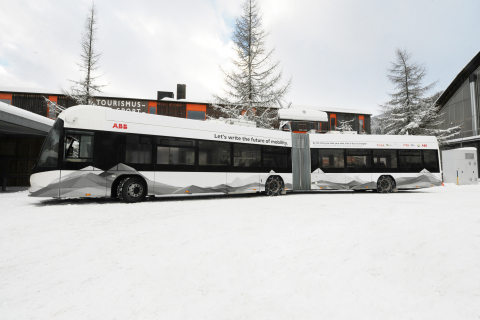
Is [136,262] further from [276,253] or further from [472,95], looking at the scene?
[472,95]

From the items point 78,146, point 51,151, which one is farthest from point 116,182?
point 51,151

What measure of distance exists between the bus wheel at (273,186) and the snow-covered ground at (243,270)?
265 inches

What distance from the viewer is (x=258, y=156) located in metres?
12.0

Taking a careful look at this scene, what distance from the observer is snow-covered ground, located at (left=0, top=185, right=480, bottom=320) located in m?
2.41

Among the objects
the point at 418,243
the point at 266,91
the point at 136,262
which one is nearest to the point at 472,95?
the point at 266,91

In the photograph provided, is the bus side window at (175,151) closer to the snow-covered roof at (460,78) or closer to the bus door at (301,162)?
the bus door at (301,162)

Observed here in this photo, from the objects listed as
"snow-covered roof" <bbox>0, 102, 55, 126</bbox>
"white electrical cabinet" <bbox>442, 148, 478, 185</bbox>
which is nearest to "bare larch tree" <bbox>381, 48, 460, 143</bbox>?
"white electrical cabinet" <bbox>442, 148, 478, 185</bbox>

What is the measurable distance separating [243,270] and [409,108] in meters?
30.3

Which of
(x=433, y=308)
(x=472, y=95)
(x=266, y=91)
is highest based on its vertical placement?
(x=472, y=95)

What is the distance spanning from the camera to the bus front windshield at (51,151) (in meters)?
8.21

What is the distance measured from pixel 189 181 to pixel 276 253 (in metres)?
6.99

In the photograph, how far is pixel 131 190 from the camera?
29.6ft

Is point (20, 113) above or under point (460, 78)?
under

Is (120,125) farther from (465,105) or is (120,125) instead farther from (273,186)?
(465,105)
